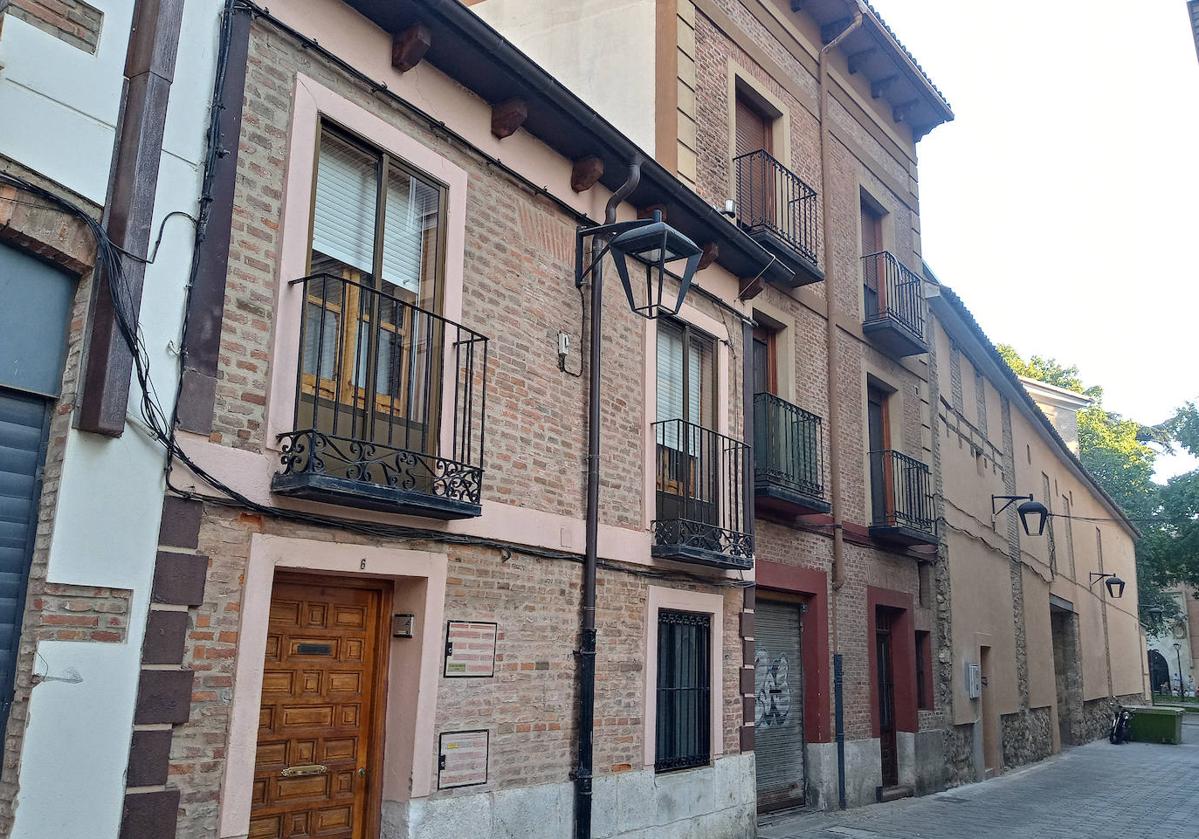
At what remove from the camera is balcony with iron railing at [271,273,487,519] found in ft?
19.6

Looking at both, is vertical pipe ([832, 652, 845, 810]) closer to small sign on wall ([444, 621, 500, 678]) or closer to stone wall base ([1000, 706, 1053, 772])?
small sign on wall ([444, 621, 500, 678])

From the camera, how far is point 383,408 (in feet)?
22.1

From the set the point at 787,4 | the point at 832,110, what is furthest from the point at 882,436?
the point at 787,4

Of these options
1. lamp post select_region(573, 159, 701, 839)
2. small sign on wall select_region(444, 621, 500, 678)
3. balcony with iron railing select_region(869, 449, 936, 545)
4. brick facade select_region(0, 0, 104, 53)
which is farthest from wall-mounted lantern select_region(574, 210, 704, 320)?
balcony with iron railing select_region(869, 449, 936, 545)

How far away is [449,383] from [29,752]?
11.2ft

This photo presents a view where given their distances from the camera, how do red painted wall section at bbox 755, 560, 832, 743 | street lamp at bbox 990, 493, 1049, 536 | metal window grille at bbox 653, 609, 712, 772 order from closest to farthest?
metal window grille at bbox 653, 609, 712, 772
red painted wall section at bbox 755, 560, 832, 743
street lamp at bbox 990, 493, 1049, 536

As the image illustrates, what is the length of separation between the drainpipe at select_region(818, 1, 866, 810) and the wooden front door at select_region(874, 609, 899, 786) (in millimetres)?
1518

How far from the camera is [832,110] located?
14.5 metres

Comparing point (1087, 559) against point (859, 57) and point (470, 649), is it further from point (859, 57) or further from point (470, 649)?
point (470, 649)

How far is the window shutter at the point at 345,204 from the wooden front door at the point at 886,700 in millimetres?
9476

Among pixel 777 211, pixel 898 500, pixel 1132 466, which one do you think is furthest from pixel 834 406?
pixel 1132 466

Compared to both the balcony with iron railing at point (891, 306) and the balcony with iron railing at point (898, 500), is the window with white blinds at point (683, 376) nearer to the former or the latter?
the balcony with iron railing at point (898, 500)

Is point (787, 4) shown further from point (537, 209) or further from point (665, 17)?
point (537, 209)

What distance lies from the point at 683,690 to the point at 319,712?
3.96 metres
